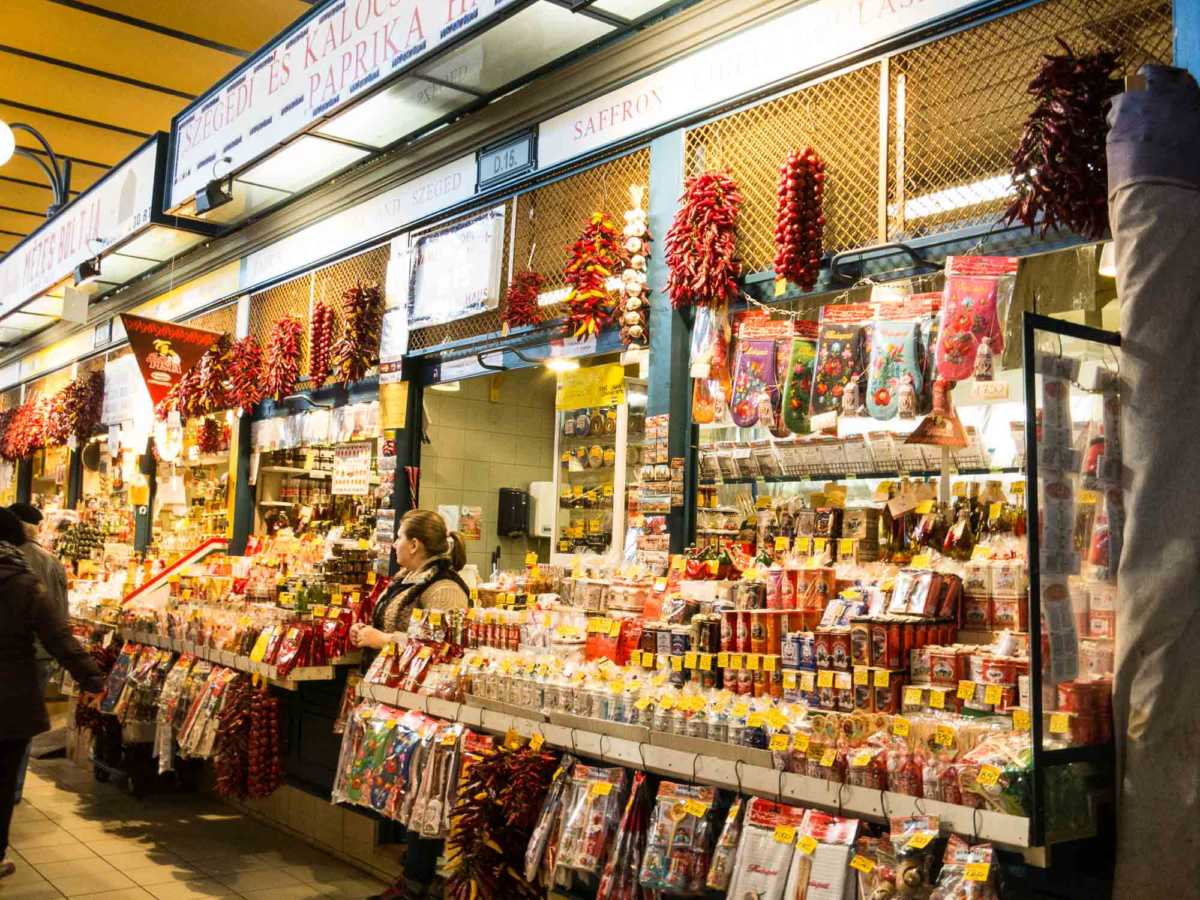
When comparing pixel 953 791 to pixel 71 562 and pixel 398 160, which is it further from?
pixel 71 562

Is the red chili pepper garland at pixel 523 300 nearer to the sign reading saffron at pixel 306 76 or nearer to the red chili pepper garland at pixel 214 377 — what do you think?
the sign reading saffron at pixel 306 76

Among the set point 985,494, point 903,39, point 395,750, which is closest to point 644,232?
point 903,39

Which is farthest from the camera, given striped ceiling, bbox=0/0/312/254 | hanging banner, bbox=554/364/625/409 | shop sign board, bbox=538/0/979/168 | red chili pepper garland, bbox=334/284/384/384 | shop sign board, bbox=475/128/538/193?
striped ceiling, bbox=0/0/312/254

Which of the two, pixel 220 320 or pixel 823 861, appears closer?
pixel 823 861

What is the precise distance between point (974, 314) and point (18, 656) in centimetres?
455

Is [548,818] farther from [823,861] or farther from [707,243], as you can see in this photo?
[707,243]

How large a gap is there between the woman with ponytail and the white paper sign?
240cm

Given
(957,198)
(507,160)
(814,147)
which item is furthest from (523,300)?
(957,198)

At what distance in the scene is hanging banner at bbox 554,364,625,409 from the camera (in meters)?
6.88

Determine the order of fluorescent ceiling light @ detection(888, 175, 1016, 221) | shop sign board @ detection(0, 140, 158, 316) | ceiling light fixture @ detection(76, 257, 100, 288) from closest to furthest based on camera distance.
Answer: fluorescent ceiling light @ detection(888, 175, 1016, 221)
shop sign board @ detection(0, 140, 158, 316)
ceiling light fixture @ detection(76, 257, 100, 288)

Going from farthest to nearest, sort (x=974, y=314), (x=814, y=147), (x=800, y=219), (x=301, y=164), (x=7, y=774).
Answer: (x=301, y=164), (x=7, y=774), (x=814, y=147), (x=800, y=219), (x=974, y=314)

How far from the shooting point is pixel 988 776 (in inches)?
104

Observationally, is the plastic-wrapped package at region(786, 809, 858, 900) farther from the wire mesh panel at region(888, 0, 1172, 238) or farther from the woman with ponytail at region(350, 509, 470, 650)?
the woman with ponytail at region(350, 509, 470, 650)

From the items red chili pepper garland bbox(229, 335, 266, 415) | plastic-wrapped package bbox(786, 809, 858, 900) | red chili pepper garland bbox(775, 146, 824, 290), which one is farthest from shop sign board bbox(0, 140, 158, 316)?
plastic-wrapped package bbox(786, 809, 858, 900)
